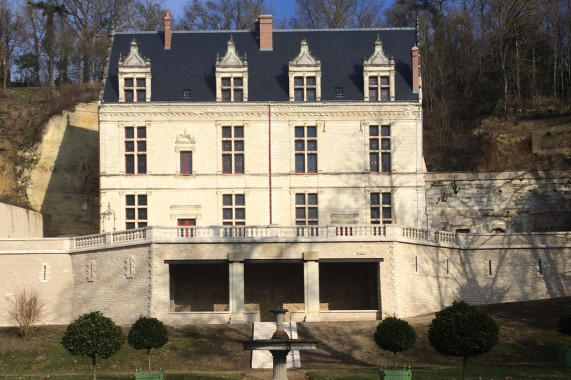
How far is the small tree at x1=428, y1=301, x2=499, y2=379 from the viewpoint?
3167 cm

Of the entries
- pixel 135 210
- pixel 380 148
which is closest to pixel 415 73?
pixel 380 148

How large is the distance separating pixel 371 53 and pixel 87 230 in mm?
16470

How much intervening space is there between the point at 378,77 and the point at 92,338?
2156 cm

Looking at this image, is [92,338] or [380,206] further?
[380,206]

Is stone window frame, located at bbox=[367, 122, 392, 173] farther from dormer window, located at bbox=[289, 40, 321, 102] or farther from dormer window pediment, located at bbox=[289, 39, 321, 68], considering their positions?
dormer window pediment, located at bbox=[289, 39, 321, 68]

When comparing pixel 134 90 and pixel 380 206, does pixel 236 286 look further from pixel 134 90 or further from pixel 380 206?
pixel 134 90

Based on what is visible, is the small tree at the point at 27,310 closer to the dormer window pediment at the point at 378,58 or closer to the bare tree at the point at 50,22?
the dormer window pediment at the point at 378,58

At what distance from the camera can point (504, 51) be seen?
6431cm

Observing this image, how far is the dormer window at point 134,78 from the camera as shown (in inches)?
1924

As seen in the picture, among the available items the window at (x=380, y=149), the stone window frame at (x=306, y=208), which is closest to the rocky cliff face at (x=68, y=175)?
the stone window frame at (x=306, y=208)

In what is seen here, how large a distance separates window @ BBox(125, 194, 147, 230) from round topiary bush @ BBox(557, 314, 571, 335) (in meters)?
17.9

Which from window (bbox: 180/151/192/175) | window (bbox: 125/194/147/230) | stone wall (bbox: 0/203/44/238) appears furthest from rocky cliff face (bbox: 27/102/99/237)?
window (bbox: 180/151/192/175)

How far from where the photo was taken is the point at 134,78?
4897 cm

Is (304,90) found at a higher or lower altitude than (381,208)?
higher
